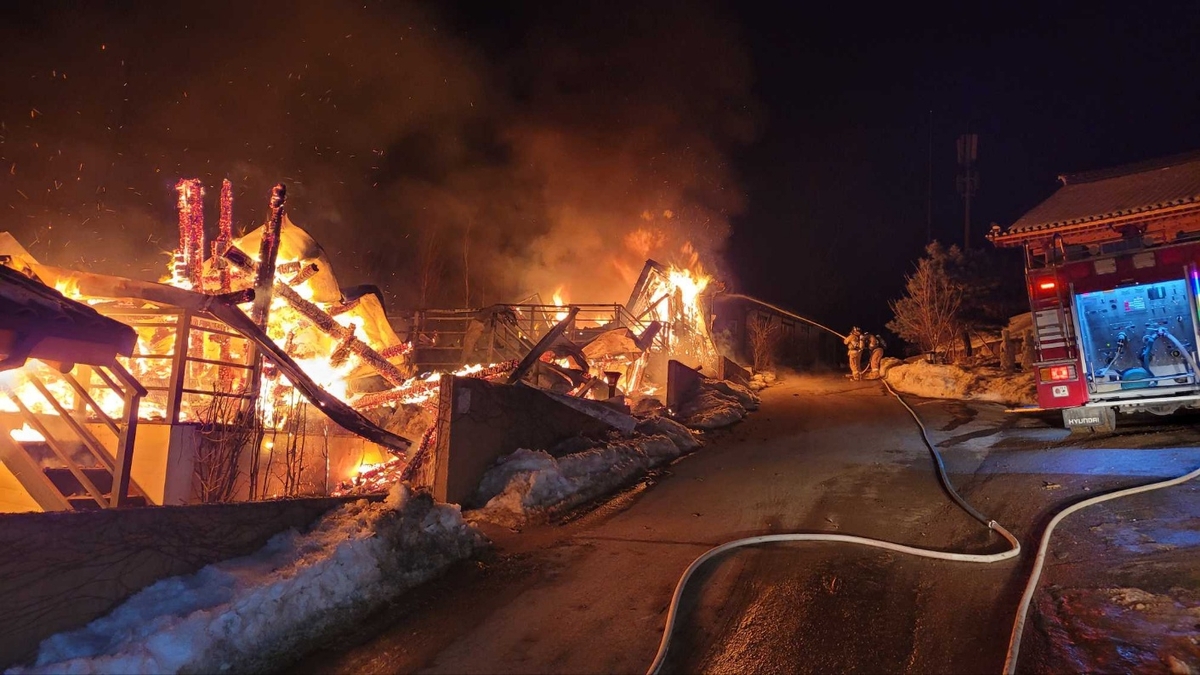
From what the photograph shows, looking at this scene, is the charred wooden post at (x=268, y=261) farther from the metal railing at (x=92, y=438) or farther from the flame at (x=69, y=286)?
the metal railing at (x=92, y=438)

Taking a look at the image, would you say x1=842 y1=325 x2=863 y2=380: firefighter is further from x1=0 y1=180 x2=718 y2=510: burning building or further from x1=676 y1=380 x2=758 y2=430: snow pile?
x1=0 y1=180 x2=718 y2=510: burning building

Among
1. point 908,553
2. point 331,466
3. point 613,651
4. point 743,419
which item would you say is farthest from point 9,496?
point 743,419

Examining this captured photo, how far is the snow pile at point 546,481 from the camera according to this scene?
23.4 ft

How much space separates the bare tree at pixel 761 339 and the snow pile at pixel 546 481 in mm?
18058

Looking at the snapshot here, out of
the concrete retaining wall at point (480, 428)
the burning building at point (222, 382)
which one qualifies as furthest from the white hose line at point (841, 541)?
the burning building at point (222, 382)

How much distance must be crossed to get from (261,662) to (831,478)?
21.8 ft

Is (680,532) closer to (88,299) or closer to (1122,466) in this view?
(1122,466)

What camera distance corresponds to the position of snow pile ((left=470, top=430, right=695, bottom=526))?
7.12m

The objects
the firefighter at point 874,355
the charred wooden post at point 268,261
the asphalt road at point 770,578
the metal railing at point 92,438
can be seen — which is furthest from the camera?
the firefighter at point 874,355

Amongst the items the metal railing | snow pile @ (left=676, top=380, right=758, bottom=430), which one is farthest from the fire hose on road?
snow pile @ (left=676, top=380, right=758, bottom=430)

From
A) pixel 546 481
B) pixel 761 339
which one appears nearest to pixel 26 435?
pixel 546 481

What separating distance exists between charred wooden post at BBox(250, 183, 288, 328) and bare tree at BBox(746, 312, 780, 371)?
1963cm

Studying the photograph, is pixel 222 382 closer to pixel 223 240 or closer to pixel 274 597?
pixel 223 240

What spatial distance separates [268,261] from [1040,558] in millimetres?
10749
